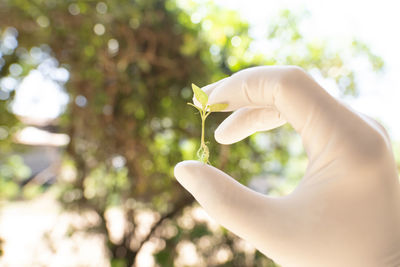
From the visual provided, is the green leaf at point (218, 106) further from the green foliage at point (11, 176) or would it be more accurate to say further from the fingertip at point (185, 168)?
the green foliage at point (11, 176)

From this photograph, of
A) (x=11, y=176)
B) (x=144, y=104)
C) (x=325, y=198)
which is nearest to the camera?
(x=325, y=198)

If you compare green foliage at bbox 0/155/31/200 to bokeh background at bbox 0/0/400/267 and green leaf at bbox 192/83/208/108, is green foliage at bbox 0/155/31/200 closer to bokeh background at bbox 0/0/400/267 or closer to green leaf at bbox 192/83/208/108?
bokeh background at bbox 0/0/400/267

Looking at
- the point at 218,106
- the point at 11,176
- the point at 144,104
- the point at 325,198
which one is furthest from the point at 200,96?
the point at 11,176

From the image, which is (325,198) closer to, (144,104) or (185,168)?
(185,168)

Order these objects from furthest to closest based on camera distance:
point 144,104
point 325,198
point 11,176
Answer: point 11,176
point 144,104
point 325,198

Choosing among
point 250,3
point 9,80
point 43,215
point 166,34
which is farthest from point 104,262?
point 250,3

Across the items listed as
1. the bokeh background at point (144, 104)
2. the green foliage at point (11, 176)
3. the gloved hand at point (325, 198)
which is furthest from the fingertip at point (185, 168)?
the green foliage at point (11, 176)

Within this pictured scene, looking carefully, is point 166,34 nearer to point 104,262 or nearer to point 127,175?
point 127,175

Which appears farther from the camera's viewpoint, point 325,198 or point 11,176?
point 11,176
